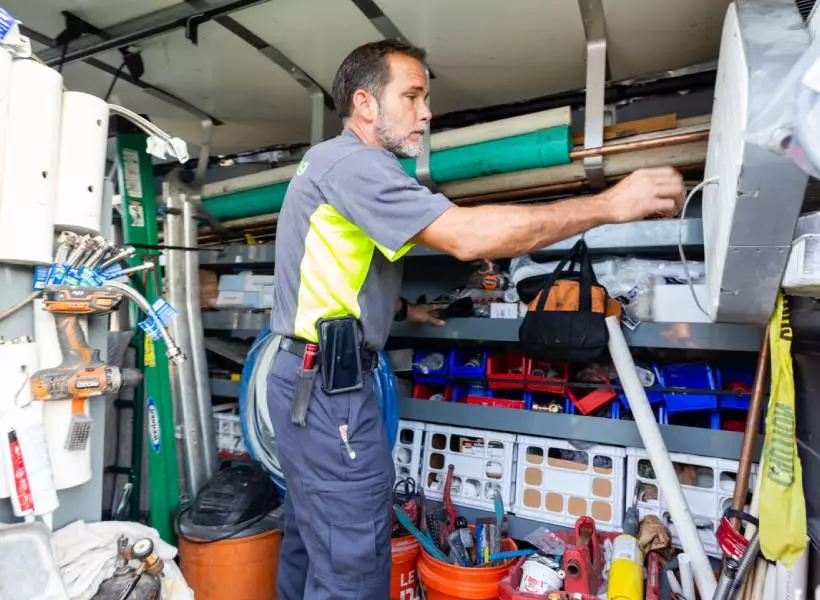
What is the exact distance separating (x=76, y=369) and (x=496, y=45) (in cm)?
167

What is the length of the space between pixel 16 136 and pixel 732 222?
5.02 ft

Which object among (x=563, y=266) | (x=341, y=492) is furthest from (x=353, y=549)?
(x=563, y=266)

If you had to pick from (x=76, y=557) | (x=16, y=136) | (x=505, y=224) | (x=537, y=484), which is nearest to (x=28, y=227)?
(x=16, y=136)

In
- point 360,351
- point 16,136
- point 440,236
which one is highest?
point 16,136

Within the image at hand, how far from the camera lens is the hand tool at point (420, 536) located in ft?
5.62

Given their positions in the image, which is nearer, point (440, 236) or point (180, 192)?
point (440, 236)

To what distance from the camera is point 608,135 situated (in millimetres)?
1878

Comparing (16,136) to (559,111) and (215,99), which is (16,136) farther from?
(559,111)

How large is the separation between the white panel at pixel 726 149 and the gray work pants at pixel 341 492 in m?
0.87

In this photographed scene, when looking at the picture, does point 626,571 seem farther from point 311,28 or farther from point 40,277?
point 311,28

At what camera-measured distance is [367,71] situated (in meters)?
1.46

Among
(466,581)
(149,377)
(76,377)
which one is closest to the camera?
(76,377)

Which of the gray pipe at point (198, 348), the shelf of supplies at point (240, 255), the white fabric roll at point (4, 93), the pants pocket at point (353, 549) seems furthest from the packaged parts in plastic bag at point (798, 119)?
the gray pipe at point (198, 348)

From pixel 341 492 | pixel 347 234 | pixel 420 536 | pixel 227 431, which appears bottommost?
pixel 420 536
